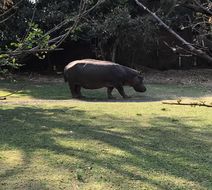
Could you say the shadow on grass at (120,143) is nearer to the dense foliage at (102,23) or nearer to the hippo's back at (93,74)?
the hippo's back at (93,74)

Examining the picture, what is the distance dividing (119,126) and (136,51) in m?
13.8

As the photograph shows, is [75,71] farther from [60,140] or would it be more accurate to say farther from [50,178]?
[50,178]

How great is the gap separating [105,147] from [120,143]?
12.0 inches

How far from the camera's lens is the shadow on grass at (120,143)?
4641 millimetres

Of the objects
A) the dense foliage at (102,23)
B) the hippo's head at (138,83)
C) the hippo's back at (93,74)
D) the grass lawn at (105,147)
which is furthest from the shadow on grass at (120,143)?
the dense foliage at (102,23)

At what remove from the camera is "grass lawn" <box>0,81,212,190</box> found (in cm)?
432

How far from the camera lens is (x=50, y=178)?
4.36 m

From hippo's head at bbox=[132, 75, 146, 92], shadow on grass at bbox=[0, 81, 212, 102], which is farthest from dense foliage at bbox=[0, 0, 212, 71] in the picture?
hippo's head at bbox=[132, 75, 146, 92]

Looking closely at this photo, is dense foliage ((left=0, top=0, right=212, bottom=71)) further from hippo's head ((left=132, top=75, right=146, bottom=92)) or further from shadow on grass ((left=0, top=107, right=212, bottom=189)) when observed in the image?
shadow on grass ((left=0, top=107, right=212, bottom=189))

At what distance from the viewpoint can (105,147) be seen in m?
5.72

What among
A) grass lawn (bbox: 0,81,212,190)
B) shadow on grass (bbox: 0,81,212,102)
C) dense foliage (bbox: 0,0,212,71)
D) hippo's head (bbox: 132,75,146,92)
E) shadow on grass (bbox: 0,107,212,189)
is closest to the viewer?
grass lawn (bbox: 0,81,212,190)

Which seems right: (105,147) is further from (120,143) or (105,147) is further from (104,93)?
(104,93)

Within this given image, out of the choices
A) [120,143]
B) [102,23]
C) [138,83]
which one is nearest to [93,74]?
[138,83]

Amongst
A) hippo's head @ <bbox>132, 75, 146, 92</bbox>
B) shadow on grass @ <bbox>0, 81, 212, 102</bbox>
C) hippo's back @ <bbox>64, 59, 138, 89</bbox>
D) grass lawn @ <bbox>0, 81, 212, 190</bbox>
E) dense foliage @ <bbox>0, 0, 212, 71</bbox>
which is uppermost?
dense foliage @ <bbox>0, 0, 212, 71</bbox>
